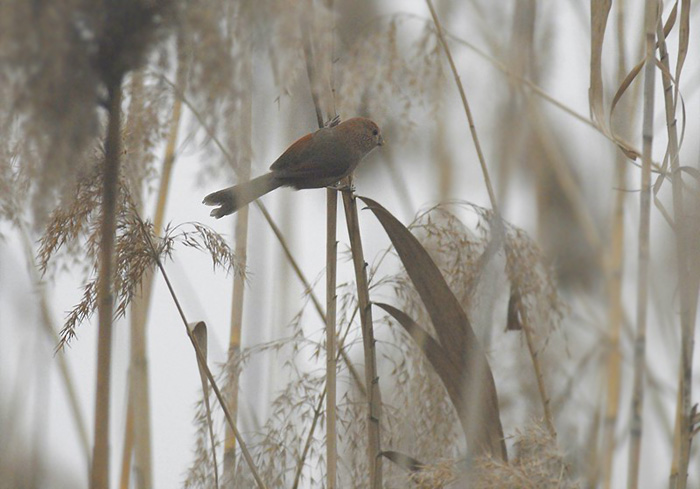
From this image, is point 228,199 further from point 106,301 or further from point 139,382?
point 139,382

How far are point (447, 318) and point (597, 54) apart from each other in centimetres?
49

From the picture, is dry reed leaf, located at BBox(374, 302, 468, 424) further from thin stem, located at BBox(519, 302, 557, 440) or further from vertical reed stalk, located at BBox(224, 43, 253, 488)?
vertical reed stalk, located at BBox(224, 43, 253, 488)

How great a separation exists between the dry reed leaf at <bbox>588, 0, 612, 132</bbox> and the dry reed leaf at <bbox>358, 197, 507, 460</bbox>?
1.19 ft

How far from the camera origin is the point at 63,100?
29.1 inches

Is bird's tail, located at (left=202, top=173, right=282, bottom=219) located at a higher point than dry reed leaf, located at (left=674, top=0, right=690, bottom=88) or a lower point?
lower

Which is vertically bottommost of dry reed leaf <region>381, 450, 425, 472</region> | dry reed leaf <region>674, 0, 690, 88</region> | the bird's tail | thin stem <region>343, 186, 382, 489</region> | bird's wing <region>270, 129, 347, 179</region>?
dry reed leaf <region>381, 450, 425, 472</region>

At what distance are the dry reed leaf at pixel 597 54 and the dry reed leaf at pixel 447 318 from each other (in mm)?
364

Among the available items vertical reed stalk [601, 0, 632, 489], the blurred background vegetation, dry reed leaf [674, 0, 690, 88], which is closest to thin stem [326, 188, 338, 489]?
the blurred background vegetation

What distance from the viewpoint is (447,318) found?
1259 mm

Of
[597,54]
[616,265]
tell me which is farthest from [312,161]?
[616,265]

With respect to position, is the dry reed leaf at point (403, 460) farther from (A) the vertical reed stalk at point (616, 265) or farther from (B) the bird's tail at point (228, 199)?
(A) the vertical reed stalk at point (616, 265)

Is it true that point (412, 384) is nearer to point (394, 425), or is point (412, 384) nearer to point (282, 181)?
point (394, 425)

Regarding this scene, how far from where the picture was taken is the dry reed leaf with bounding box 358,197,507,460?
124 centimetres

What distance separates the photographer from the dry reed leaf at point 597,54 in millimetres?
1287
